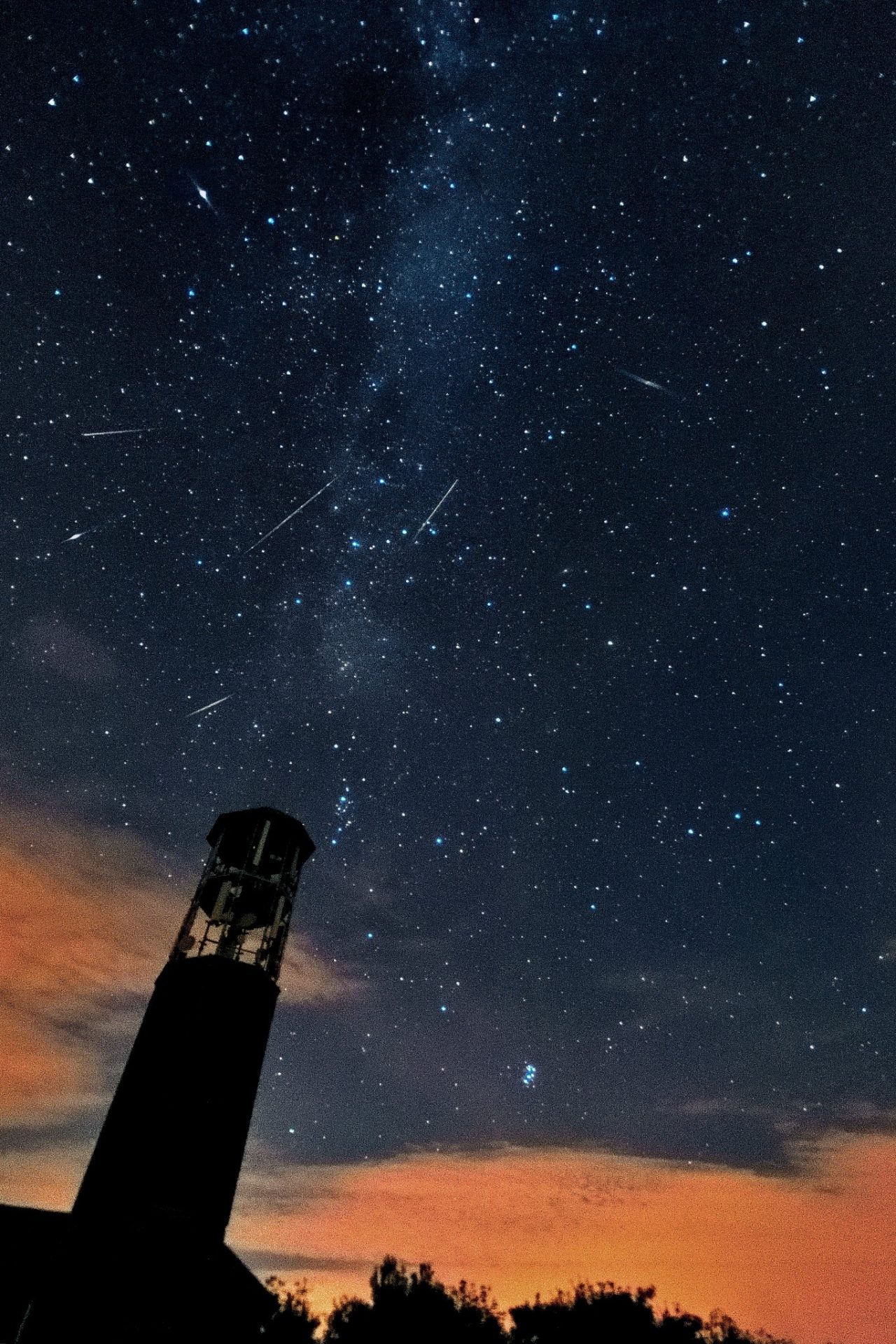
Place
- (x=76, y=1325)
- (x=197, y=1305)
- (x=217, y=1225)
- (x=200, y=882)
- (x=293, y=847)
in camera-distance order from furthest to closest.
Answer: (x=293, y=847)
(x=200, y=882)
(x=217, y=1225)
(x=197, y=1305)
(x=76, y=1325)

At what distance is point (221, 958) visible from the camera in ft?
58.9

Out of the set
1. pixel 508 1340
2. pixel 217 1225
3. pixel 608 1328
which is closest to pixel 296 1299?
pixel 508 1340

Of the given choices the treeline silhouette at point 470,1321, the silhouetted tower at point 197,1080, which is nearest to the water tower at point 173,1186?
the silhouetted tower at point 197,1080

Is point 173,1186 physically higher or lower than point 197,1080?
lower

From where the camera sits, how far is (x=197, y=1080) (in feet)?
53.6

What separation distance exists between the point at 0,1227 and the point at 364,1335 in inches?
1686

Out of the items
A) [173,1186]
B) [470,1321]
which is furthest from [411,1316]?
[173,1186]

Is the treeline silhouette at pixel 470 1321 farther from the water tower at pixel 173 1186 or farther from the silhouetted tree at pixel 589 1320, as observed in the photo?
the water tower at pixel 173 1186

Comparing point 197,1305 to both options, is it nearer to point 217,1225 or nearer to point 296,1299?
point 217,1225

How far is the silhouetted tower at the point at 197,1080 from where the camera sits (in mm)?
15016

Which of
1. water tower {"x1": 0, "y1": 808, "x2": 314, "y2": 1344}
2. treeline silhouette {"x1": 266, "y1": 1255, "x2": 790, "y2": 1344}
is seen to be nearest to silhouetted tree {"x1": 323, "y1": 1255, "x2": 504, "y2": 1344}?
treeline silhouette {"x1": 266, "y1": 1255, "x2": 790, "y2": 1344}

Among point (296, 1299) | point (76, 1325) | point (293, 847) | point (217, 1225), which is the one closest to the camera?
point (76, 1325)

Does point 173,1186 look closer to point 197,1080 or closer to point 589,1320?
point 197,1080

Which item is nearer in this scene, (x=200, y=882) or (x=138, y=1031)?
(x=138, y=1031)
